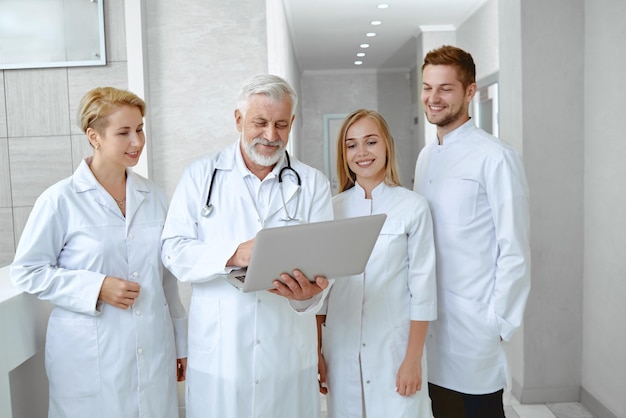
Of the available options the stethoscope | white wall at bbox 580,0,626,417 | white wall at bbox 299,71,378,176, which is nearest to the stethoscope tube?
the stethoscope

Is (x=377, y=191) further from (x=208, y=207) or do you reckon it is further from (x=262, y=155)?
(x=208, y=207)

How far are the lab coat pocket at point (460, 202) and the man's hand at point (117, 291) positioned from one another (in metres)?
1.04

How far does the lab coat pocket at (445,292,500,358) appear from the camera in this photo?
1974 mm

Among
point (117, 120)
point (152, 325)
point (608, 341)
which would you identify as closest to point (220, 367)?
point (152, 325)

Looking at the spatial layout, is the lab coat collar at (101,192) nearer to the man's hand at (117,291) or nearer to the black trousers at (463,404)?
the man's hand at (117,291)

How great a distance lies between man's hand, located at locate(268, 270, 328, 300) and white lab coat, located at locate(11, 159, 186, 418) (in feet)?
1.60

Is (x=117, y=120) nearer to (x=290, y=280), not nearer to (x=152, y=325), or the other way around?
(x=152, y=325)

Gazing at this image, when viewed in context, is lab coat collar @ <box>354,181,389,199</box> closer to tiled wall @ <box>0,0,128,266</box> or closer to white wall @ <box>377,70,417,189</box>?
tiled wall @ <box>0,0,128,266</box>

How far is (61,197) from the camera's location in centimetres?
174

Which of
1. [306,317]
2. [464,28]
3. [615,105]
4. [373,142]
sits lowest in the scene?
[306,317]

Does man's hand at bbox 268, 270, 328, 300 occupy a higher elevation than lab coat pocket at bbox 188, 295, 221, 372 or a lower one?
higher

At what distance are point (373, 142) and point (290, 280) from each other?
61 cm

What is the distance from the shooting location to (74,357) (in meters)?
1.72

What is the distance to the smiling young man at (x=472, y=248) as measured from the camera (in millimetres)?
1952
